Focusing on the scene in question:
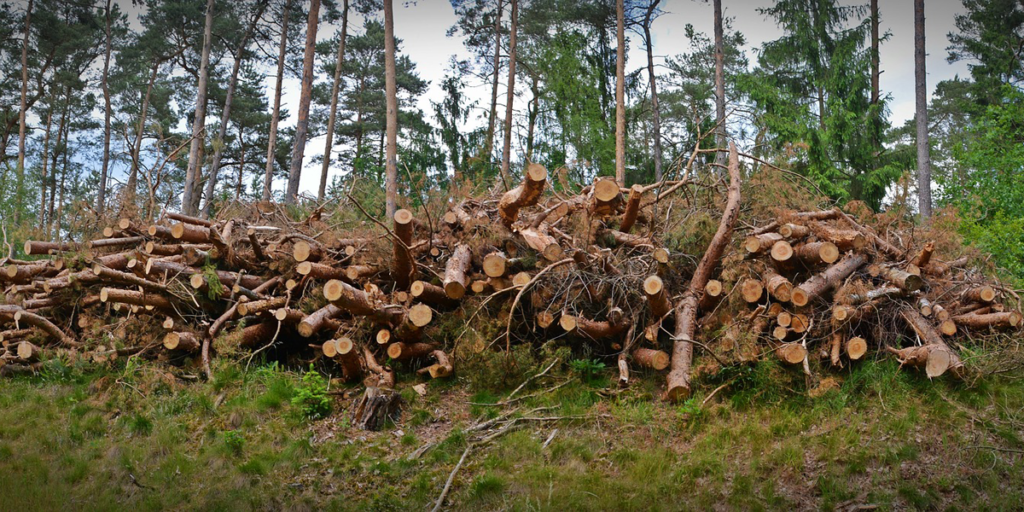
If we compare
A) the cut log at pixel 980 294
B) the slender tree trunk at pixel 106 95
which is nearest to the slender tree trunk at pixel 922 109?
the cut log at pixel 980 294

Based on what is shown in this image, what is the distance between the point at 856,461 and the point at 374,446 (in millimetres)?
3904

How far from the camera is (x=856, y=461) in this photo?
185 inches

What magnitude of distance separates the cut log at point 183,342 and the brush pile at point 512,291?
0.02 metres

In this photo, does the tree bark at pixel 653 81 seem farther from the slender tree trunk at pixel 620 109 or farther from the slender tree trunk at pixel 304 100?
the slender tree trunk at pixel 304 100

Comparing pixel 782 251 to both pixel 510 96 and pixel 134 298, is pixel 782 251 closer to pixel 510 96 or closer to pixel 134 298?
pixel 134 298

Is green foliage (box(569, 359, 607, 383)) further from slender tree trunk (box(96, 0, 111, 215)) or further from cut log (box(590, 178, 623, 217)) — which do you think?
slender tree trunk (box(96, 0, 111, 215))

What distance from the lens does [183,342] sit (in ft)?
22.6

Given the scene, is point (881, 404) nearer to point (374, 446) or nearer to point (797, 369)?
point (797, 369)

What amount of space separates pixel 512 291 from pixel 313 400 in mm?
2316

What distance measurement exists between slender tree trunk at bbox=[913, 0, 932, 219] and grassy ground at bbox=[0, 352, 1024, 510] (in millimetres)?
9103

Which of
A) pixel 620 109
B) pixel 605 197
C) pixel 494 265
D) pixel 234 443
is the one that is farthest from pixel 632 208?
pixel 620 109

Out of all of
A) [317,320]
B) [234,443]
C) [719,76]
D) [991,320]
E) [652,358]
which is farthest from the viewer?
[719,76]

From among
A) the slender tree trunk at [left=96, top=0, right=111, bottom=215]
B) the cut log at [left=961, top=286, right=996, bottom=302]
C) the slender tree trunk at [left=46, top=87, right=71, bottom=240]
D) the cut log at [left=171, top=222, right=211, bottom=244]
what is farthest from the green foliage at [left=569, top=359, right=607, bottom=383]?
the slender tree trunk at [left=46, top=87, right=71, bottom=240]

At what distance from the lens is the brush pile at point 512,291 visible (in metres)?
5.74
